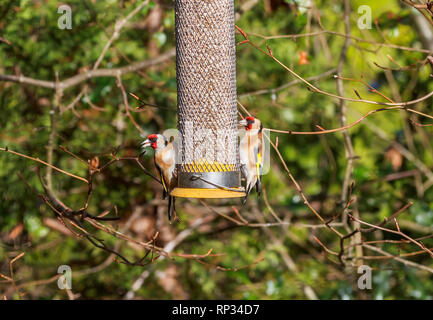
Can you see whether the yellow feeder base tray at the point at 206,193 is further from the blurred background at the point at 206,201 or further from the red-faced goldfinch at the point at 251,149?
the blurred background at the point at 206,201

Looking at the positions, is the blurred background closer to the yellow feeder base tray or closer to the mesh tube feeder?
the mesh tube feeder

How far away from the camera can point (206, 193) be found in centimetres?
339

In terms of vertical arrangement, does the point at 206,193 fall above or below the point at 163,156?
below

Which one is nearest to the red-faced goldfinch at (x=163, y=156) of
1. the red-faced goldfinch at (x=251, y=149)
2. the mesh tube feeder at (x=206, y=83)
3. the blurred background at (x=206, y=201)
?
the mesh tube feeder at (x=206, y=83)

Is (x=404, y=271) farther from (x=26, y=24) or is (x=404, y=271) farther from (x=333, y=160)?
(x=26, y=24)

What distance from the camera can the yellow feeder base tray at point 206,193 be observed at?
335 cm

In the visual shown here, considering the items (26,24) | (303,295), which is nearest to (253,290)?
(303,295)

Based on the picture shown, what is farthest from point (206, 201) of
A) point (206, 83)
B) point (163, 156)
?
point (163, 156)

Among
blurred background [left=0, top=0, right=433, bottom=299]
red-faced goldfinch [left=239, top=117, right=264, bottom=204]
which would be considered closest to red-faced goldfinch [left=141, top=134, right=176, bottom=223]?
red-faced goldfinch [left=239, top=117, right=264, bottom=204]

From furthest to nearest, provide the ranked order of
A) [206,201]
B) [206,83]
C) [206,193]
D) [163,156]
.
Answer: [206,201], [206,83], [163,156], [206,193]

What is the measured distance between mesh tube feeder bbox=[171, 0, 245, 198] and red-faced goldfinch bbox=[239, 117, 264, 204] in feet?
0.54

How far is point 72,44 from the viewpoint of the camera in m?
5.77

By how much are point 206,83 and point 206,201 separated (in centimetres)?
282

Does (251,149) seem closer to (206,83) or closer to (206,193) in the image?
(206,193)
